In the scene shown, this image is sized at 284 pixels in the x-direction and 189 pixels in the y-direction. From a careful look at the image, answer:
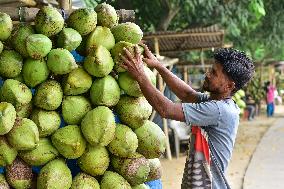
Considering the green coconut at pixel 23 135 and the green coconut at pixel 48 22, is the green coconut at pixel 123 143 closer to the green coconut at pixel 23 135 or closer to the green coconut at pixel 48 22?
the green coconut at pixel 23 135

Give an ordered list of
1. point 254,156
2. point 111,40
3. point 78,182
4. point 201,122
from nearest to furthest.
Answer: point 78,182
point 111,40
point 201,122
point 254,156

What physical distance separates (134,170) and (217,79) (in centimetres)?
77

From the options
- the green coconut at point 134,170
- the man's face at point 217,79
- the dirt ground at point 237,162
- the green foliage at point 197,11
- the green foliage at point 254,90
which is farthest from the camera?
the green foliage at point 254,90

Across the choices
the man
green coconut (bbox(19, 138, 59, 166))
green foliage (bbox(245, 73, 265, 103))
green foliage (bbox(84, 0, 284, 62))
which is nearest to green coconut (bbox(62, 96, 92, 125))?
green coconut (bbox(19, 138, 59, 166))

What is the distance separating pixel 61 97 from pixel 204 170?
3.07 ft

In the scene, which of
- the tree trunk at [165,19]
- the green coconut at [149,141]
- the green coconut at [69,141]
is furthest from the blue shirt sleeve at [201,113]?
the tree trunk at [165,19]

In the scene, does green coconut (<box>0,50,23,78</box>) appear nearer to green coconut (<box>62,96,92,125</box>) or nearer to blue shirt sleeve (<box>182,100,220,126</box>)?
green coconut (<box>62,96,92,125</box>)

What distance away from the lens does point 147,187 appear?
2.20m

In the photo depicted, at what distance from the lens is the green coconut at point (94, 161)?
77.2 inches

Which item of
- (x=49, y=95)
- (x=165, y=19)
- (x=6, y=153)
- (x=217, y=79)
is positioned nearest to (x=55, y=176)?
(x=6, y=153)

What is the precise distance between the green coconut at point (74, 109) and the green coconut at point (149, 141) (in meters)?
0.29

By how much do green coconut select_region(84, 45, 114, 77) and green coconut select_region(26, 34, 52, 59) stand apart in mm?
176

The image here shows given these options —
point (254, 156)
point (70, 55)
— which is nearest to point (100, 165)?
point (70, 55)

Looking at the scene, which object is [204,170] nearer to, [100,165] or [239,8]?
[100,165]
